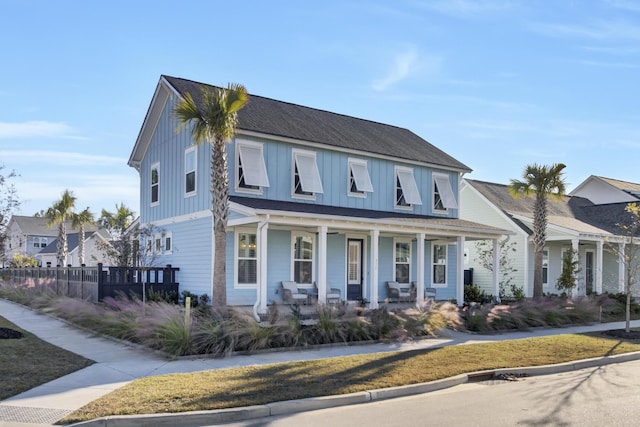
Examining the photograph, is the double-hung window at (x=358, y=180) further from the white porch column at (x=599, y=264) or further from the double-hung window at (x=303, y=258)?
the white porch column at (x=599, y=264)

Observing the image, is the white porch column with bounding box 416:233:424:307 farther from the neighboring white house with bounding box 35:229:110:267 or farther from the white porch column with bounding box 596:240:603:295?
the neighboring white house with bounding box 35:229:110:267

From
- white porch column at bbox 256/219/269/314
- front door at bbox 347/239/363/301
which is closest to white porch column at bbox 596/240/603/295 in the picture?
front door at bbox 347/239/363/301

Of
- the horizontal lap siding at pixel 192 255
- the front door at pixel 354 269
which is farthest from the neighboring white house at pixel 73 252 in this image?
the front door at pixel 354 269

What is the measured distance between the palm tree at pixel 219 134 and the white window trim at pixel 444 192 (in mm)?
11051

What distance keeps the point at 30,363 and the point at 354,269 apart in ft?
42.1

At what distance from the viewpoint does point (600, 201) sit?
38.2m

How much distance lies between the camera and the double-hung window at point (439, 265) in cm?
2398

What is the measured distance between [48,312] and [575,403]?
1603 cm

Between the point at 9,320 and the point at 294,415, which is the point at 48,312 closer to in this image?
the point at 9,320

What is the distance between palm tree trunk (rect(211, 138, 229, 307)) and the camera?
49.5 feet

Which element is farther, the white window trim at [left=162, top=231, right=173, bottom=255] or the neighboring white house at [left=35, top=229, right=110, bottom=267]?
the neighboring white house at [left=35, top=229, right=110, bottom=267]

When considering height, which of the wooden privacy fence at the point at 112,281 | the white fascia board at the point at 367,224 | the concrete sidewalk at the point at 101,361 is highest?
the white fascia board at the point at 367,224

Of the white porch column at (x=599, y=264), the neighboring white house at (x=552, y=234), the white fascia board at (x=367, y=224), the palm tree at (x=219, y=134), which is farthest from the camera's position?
the neighboring white house at (x=552, y=234)

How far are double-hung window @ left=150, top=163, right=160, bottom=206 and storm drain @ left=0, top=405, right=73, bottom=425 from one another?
1505 cm
